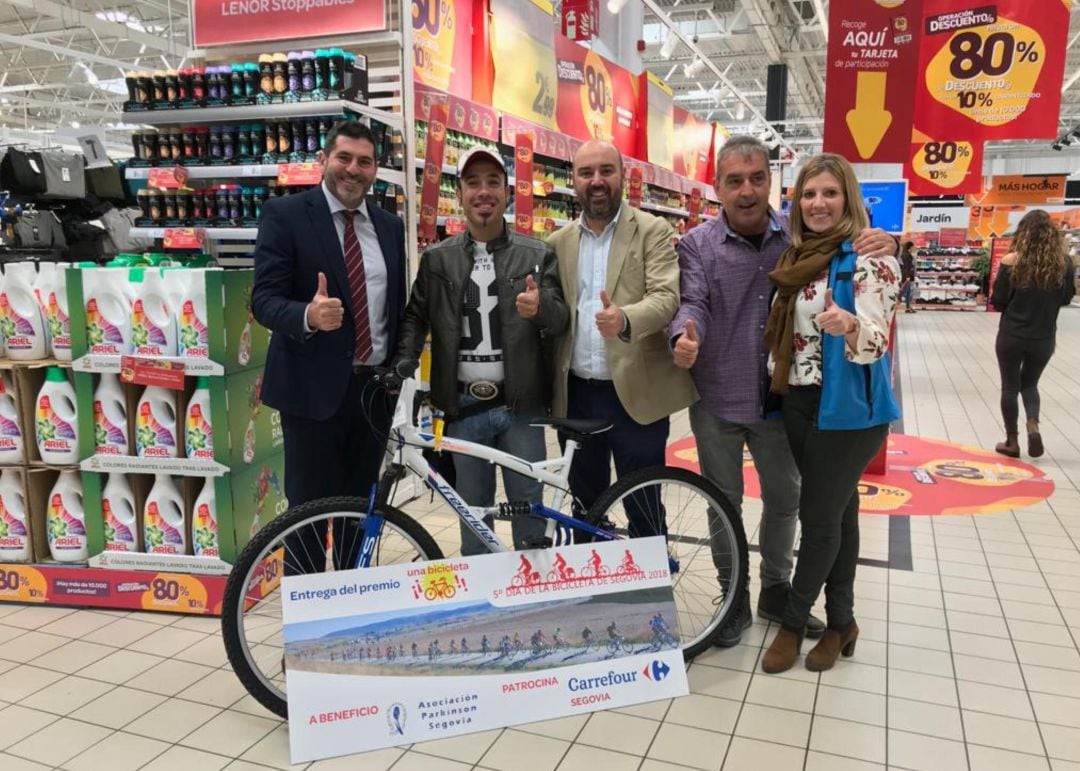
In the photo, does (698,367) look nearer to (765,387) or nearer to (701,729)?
(765,387)

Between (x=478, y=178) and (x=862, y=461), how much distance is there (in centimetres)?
156

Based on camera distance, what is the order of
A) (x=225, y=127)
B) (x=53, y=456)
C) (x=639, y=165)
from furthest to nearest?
(x=639, y=165) → (x=225, y=127) → (x=53, y=456)

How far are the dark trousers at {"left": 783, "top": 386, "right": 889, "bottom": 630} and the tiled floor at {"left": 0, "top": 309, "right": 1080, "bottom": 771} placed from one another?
254 mm

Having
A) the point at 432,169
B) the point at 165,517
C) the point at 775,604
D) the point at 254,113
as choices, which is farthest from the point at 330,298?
the point at 432,169

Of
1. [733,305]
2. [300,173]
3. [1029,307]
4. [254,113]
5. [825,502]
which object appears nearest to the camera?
[825,502]

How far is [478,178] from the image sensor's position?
2621 millimetres

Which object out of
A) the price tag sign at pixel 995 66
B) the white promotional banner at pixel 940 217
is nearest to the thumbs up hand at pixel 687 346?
the price tag sign at pixel 995 66

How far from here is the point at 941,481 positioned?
5188 millimetres

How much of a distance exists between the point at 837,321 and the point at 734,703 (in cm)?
126

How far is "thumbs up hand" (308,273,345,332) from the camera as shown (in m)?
2.36

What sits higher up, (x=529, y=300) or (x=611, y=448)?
(x=529, y=300)

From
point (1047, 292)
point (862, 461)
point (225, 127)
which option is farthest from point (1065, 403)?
point (225, 127)

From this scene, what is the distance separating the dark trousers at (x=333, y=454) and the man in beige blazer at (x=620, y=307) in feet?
2.12

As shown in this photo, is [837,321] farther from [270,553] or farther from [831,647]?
[270,553]
